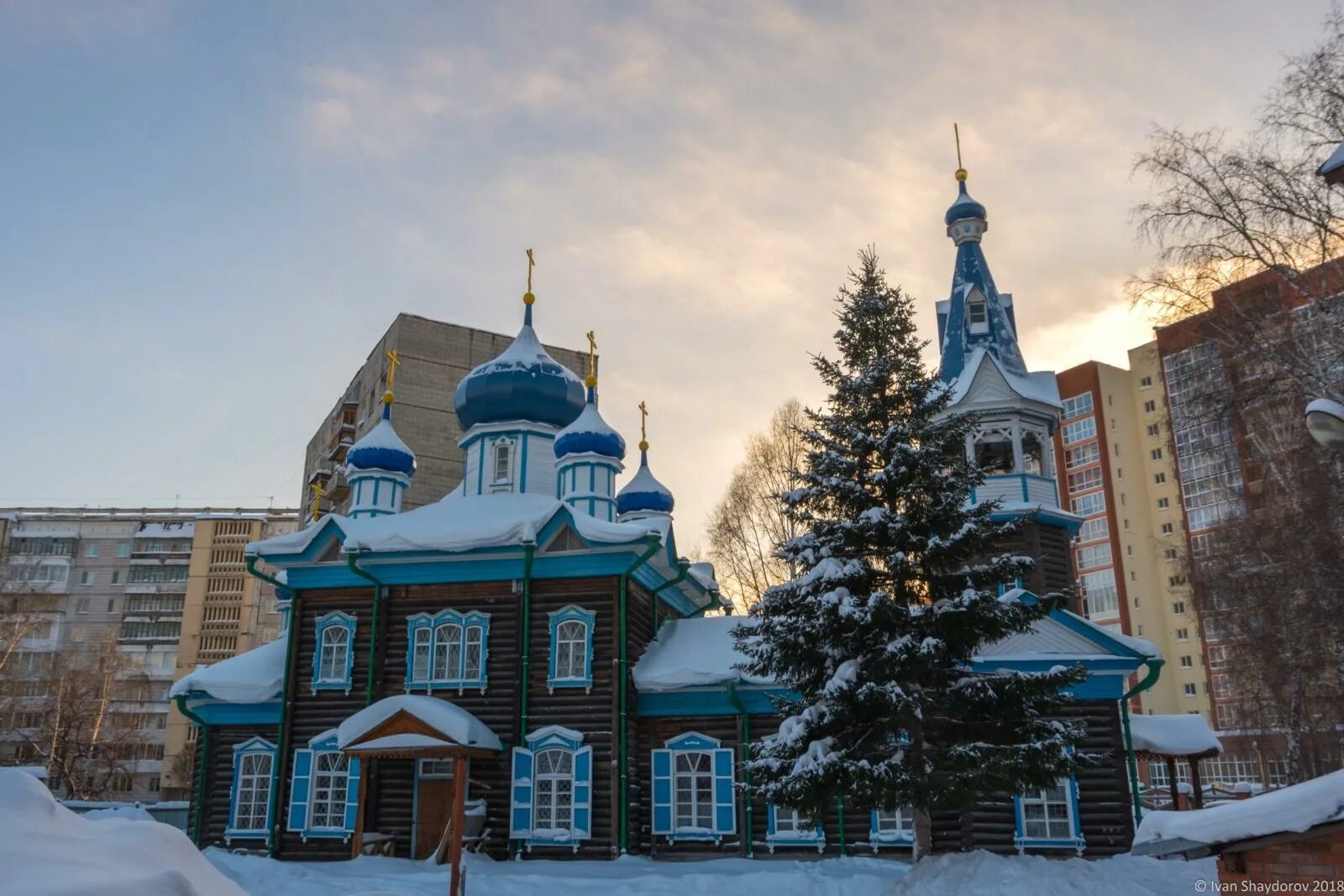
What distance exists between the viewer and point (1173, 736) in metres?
20.8

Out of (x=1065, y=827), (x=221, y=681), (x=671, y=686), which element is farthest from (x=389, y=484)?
(x=1065, y=827)

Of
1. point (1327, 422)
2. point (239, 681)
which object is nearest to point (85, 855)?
point (1327, 422)

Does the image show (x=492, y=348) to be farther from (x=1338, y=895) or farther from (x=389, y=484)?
(x=1338, y=895)

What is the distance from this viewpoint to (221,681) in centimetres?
2194

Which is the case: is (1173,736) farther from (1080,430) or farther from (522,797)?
(1080,430)

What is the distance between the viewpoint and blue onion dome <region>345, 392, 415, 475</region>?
25.4m

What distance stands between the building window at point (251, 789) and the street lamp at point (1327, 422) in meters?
19.9

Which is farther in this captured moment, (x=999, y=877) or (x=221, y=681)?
(x=221, y=681)

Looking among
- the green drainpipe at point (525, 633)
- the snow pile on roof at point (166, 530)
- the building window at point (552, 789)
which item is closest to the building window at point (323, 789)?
the building window at point (552, 789)

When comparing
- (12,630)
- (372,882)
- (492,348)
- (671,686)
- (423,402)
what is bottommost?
(372,882)

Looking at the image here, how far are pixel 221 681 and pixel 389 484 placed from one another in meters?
5.89

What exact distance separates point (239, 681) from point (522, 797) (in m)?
6.83

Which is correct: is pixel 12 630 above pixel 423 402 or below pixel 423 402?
below

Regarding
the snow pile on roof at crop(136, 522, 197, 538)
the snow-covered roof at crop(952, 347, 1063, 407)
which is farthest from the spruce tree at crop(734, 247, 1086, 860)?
the snow pile on roof at crop(136, 522, 197, 538)
